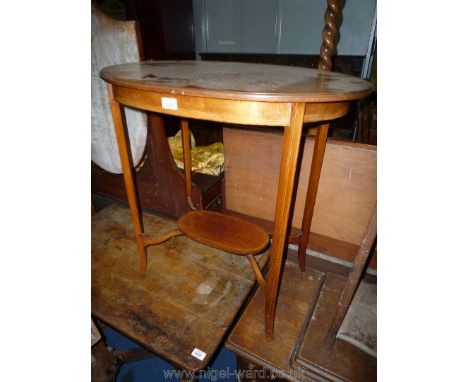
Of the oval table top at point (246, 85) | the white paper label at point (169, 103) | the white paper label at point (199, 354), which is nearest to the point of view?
the oval table top at point (246, 85)

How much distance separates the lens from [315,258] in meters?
1.60

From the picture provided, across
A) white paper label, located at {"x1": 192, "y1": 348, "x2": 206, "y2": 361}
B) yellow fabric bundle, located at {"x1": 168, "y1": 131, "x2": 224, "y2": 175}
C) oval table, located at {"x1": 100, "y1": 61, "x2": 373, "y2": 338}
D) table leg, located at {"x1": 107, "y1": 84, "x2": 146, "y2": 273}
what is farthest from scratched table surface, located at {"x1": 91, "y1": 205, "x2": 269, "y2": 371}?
yellow fabric bundle, located at {"x1": 168, "y1": 131, "x2": 224, "y2": 175}

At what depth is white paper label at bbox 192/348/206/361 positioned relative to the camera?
1.06 metres

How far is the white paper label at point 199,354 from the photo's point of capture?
1057 millimetres

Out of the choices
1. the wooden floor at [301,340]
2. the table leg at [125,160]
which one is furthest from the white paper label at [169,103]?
the wooden floor at [301,340]

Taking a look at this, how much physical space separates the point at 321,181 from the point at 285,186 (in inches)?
24.2

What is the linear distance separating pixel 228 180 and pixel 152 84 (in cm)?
92

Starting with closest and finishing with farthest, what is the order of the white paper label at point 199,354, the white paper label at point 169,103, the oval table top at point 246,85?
the oval table top at point 246,85, the white paper label at point 169,103, the white paper label at point 199,354

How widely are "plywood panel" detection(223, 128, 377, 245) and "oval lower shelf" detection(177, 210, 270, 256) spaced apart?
0.77 feet

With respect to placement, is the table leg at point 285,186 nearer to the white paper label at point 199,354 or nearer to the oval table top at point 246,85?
the oval table top at point 246,85

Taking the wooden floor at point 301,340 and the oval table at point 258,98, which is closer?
the oval table at point 258,98

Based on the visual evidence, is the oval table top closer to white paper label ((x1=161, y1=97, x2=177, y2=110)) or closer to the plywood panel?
white paper label ((x1=161, y1=97, x2=177, y2=110))

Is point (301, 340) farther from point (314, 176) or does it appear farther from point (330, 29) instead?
point (330, 29)

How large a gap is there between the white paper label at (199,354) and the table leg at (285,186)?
0.33 m
